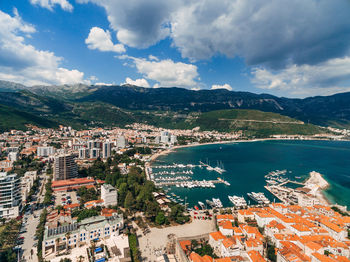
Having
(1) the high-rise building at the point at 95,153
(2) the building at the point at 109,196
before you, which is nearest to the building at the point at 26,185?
(2) the building at the point at 109,196

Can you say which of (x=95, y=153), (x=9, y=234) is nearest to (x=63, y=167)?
(x=9, y=234)

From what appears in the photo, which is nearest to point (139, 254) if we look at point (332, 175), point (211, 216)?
point (211, 216)

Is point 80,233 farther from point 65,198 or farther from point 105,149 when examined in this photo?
point 105,149

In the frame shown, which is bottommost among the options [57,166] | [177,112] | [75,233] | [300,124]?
[75,233]

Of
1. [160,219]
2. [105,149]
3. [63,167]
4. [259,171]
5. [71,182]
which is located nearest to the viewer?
[160,219]

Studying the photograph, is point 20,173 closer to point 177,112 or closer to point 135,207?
point 135,207

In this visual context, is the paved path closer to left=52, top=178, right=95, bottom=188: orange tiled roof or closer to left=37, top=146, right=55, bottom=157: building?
left=52, top=178, right=95, bottom=188: orange tiled roof

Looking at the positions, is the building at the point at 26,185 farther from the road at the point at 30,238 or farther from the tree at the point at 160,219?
the tree at the point at 160,219

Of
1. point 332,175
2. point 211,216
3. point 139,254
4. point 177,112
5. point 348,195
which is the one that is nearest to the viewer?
point 139,254
